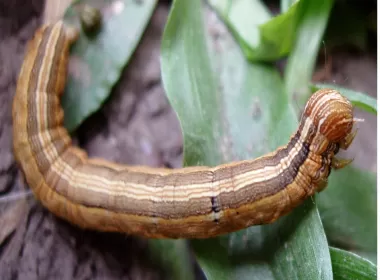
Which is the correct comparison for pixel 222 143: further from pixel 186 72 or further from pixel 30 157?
pixel 30 157

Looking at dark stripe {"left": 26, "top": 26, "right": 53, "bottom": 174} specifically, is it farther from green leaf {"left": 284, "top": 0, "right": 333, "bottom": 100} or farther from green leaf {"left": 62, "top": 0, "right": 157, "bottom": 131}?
green leaf {"left": 284, "top": 0, "right": 333, "bottom": 100}

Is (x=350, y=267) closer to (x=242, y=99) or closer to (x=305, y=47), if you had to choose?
(x=242, y=99)

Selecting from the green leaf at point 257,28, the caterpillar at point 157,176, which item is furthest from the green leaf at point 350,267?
the green leaf at point 257,28

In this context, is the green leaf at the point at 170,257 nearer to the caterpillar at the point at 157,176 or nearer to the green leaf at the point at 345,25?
the caterpillar at the point at 157,176

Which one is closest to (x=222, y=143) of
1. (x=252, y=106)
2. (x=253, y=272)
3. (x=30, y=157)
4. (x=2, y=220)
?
(x=252, y=106)

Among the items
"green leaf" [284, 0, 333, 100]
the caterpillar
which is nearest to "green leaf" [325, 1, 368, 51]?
"green leaf" [284, 0, 333, 100]

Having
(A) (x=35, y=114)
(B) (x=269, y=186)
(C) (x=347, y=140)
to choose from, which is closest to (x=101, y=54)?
(A) (x=35, y=114)
